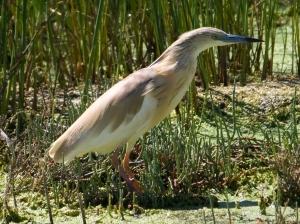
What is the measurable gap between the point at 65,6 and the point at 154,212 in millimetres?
2161

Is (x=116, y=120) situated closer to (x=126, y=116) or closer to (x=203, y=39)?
(x=126, y=116)

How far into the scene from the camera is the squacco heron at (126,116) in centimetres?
373

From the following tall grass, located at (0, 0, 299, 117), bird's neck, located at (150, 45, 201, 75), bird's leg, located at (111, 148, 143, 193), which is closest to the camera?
bird's leg, located at (111, 148, 143, 193)

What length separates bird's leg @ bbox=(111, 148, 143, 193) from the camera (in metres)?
3.72

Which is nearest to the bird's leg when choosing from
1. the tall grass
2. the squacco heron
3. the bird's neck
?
the squacco heron

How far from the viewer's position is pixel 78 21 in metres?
5.32

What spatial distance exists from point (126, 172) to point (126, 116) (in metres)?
0.24

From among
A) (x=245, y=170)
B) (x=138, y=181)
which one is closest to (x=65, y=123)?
(x=138, y=181)

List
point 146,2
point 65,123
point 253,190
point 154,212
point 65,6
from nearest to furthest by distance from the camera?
point 154,212, point 253,190, point 65,123, point 146,2, point 65,6

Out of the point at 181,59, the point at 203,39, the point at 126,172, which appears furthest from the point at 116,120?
the point at 203,39

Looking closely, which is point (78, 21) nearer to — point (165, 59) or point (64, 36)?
point (64, 36)

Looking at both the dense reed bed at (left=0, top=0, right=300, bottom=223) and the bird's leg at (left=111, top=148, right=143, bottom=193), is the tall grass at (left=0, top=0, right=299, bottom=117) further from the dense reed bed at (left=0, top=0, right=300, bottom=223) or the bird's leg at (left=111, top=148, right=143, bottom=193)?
the bird's leg at (left=111, top=148, right=143, bottom=193)

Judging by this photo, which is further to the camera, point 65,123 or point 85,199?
point 65,123

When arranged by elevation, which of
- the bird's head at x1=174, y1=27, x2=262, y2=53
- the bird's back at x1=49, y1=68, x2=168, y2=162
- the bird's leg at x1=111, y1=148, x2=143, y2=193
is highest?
the bird's head at x1=174, y1=27, x2=262, y2=53
